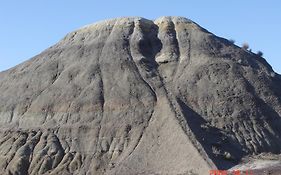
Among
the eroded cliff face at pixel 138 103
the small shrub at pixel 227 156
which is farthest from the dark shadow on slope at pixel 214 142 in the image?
the eroded cliff face at pixel 138 103

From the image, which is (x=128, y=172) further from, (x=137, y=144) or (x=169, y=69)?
(x=169, y=69)

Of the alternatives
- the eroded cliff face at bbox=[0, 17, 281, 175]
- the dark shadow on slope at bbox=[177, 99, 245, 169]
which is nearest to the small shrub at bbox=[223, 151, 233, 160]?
the dark shadow on slope at bbox=[177, 99, 245, 169]

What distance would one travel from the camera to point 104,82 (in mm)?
78500

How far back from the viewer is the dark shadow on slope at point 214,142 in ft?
212

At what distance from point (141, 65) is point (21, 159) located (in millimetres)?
18727

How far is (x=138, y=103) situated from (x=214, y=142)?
10894 mm

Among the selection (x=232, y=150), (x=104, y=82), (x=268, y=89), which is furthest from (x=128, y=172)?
(x=268, y=89)

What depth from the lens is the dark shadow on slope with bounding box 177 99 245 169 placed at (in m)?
64.5

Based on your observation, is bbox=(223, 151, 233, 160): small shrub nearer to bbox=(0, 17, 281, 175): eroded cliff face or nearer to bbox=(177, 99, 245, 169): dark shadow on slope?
bbox=(177, 99, 245, 169): dark shadow on slope

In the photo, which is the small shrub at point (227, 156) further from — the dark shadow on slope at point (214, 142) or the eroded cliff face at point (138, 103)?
the eroded cliff face at point (138, 103)

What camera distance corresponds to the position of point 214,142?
67688mm

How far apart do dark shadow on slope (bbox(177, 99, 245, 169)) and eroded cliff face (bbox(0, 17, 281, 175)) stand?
5.7 inches

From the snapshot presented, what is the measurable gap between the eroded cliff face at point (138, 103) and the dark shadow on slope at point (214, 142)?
144mm

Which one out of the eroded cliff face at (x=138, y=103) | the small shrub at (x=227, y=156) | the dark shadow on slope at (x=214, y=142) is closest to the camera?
the dark shadow on slope at (x=214, y=142)
